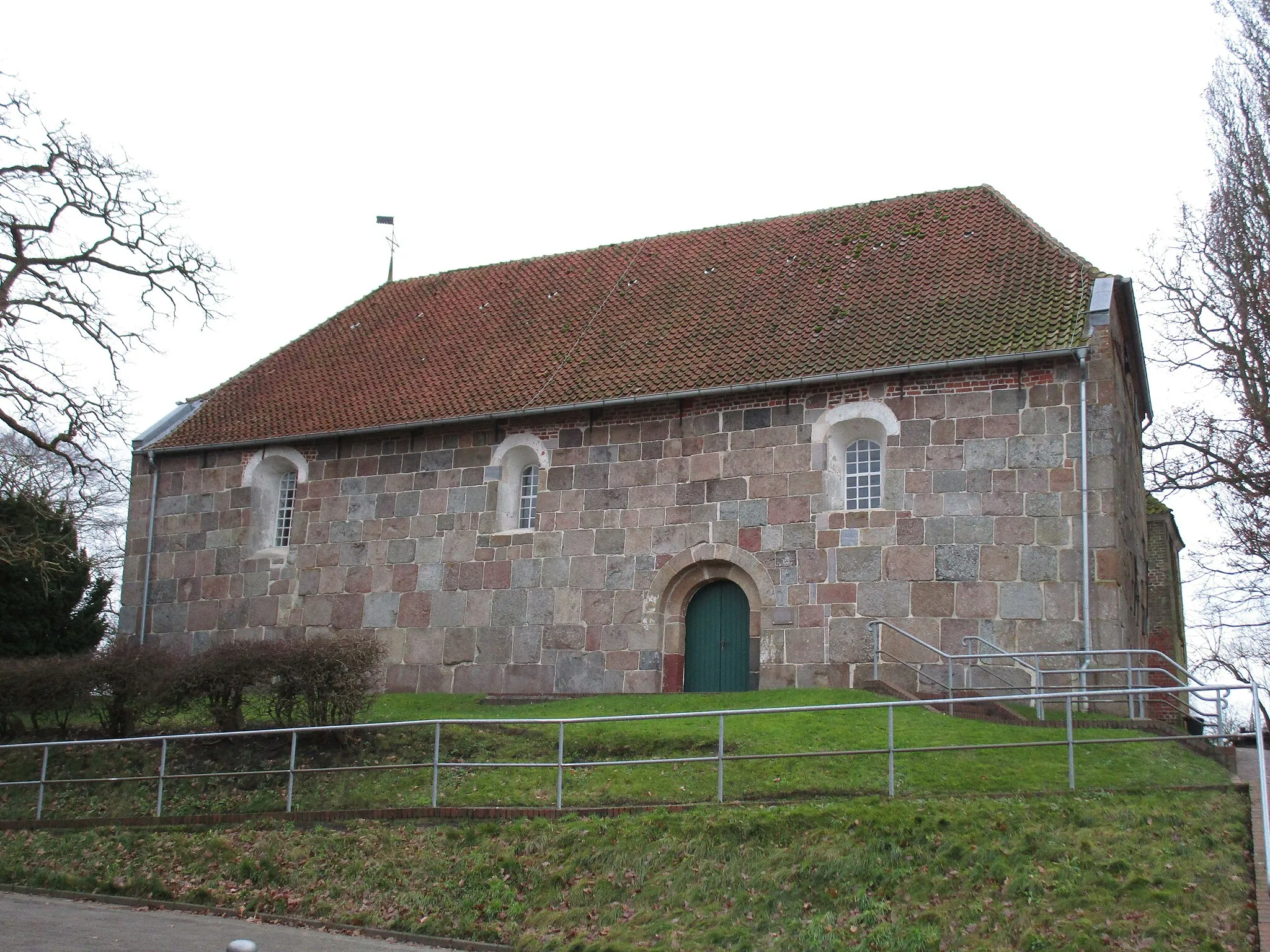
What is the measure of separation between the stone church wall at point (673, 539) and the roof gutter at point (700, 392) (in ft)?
0.56

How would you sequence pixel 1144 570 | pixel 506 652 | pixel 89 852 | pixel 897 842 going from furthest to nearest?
1. pixel 1144 570
2. pixel 506 652
3. pixel 89 852
4. pixel 897 842

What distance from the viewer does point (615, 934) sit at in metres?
9.99

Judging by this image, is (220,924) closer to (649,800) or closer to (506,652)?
(649,800)

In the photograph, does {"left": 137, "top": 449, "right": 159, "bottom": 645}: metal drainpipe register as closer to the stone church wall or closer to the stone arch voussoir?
the stone church wall

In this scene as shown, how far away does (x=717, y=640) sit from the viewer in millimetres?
19625

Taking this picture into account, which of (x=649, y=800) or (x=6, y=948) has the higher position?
(x=649, y=800)

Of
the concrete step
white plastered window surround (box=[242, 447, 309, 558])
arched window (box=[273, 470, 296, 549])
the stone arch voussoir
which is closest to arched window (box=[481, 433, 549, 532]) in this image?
the stone arch voussoir

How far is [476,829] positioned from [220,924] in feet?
7.74

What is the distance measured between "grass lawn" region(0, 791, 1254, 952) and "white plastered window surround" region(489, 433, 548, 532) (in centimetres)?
896

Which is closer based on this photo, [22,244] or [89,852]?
[89,852]

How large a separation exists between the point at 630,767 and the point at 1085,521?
7329mm

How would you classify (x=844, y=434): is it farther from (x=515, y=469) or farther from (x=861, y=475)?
(x=515, y=469)

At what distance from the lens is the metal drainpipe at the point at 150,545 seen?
23.8 meters

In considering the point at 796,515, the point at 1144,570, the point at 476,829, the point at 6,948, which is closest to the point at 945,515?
the point at 796,515
